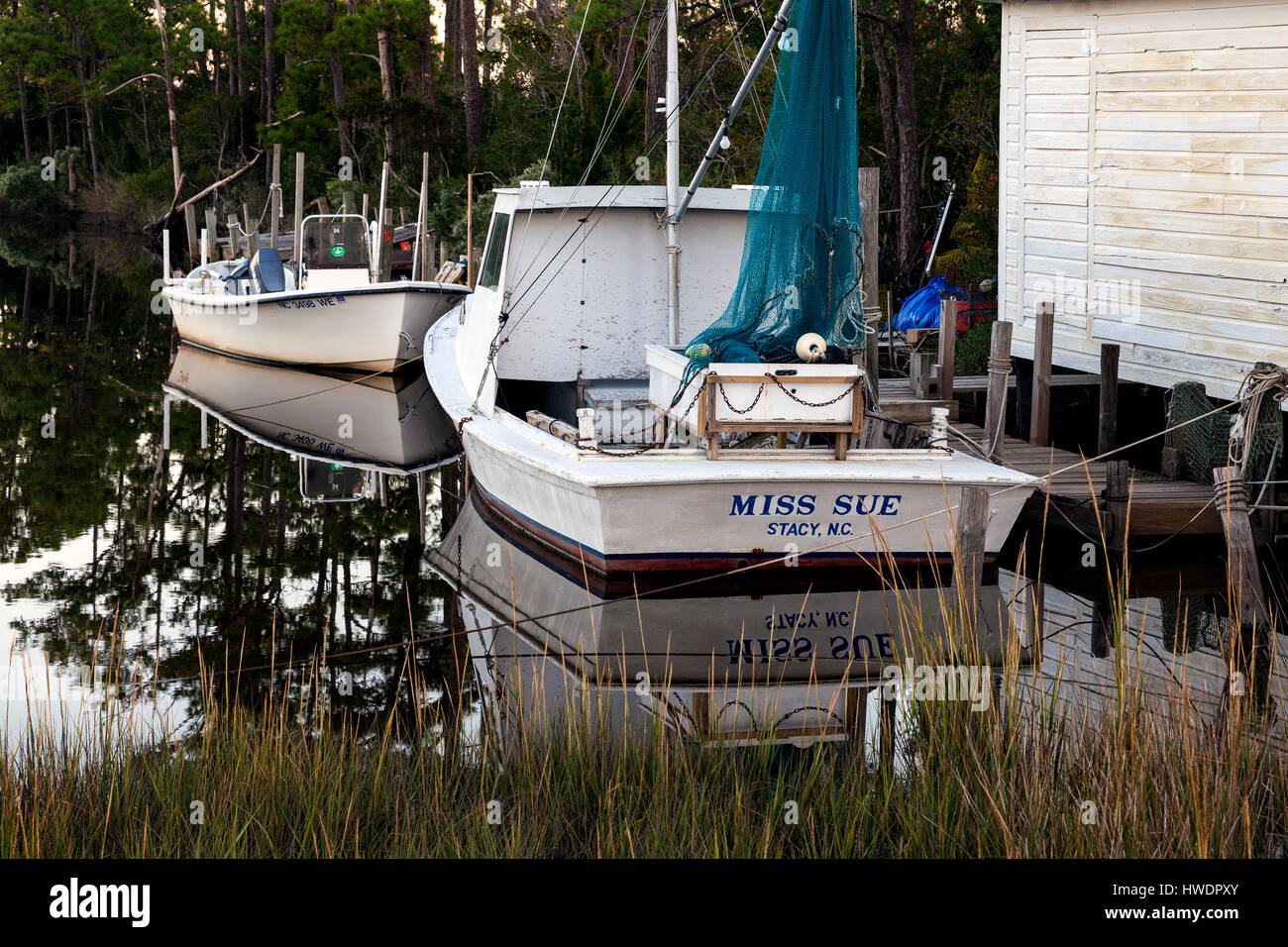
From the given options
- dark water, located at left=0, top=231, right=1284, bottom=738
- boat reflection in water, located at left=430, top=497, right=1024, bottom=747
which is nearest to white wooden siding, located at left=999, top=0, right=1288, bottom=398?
dark water, located at left=0, top=231, right=1284, bottom=738

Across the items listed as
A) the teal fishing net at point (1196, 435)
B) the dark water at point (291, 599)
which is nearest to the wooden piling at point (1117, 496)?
the dark water at point (291, 599)

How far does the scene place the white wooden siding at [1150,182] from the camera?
11266 mm

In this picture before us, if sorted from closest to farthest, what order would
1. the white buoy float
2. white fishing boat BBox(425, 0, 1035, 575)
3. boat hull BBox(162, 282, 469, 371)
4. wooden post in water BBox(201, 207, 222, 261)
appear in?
white fishing boat BBox(425, 0, 1035, 575)
the white buoy float
boat hull BBox(162, 282, 469, 371)
wooden post in water BBox(201, 207, 222, 261)

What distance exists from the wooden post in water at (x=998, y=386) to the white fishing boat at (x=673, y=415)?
815mm

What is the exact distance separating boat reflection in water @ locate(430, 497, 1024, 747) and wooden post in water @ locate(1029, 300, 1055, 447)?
2.49 meters

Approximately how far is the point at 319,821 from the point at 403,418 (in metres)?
12.8

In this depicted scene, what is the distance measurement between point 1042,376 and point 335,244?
11.9 meters

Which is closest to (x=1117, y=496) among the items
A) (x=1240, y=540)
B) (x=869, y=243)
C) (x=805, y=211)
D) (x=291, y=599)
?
(x=1240, y=540)

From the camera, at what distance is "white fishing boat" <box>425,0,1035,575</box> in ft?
29.8

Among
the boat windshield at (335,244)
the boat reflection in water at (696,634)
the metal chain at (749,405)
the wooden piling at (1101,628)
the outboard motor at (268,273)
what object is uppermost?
the boat windshield at (335,244)

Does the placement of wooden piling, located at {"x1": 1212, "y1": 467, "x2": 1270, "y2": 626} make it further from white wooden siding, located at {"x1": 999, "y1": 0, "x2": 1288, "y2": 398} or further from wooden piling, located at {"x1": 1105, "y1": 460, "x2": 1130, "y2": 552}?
white wooden siding, located at {"x1": 999, "y1": 0, "x2": 1288, "y2": 398}

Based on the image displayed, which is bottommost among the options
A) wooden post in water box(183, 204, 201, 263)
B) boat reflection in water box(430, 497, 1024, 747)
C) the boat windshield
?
boat reflection in water box(430, 497, 1024, 747)

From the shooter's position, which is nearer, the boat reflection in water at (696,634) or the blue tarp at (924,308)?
the boat reflection in water at (696,634)

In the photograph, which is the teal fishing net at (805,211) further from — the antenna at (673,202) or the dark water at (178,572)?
the dark water at (178,572)
